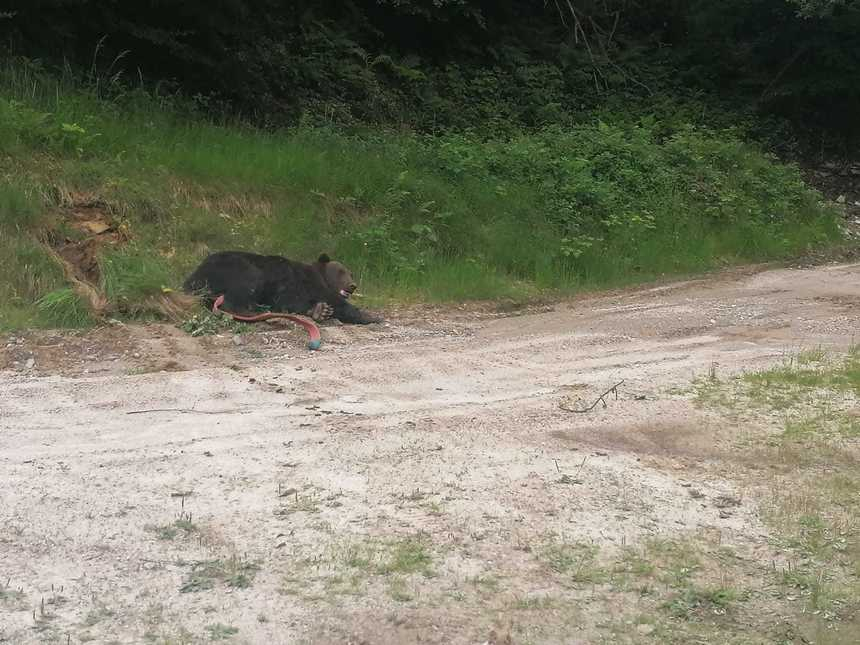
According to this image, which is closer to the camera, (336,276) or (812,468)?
(812,468)

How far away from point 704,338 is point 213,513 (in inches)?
247

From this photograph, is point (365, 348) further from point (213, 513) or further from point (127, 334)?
point (213, 513)

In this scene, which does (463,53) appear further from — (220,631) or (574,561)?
(220,631)

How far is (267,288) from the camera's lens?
1071 cm

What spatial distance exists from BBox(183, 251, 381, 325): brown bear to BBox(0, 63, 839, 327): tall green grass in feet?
1.72

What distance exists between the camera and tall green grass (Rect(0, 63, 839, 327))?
473 inches

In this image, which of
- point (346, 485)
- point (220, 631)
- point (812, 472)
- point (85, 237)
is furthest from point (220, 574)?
point (85, 237)

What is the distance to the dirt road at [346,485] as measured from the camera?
4527 millimetres

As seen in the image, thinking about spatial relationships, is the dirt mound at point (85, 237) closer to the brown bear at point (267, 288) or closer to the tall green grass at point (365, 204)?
the tall green grass at point (365, 204)

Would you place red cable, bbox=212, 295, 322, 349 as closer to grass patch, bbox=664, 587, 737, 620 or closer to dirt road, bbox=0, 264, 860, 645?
dirt road, bbox=0, 264, 860, 645

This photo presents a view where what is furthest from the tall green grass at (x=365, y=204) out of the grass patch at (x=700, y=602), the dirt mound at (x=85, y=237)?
the grass patch at (x=700, y=602)

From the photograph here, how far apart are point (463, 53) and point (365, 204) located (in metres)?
10.1

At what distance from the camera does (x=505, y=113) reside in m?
21.8

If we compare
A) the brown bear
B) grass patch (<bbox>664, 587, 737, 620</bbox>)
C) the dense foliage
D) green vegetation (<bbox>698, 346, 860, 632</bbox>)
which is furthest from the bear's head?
grass patch (<bbox>664, 587, 737, 620</bbox>)
